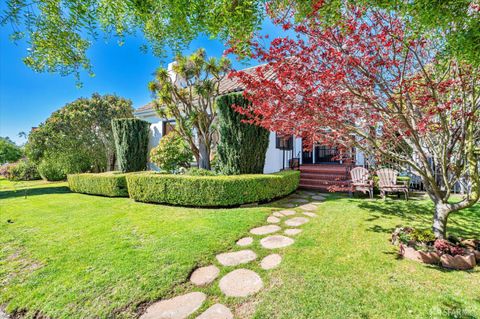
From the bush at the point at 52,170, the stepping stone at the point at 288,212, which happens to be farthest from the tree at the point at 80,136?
the stepping stone at the point at 288,212

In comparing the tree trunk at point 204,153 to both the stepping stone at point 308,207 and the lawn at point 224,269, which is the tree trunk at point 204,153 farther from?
the stepping stone at point 308,207

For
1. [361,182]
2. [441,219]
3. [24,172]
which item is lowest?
[441,219]

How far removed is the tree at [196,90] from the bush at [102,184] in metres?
3.24

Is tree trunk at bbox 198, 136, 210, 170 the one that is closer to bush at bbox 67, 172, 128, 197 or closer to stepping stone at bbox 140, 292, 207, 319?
bush at bbox 67, 172, 128, 197

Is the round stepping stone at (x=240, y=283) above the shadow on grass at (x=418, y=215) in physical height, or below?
below

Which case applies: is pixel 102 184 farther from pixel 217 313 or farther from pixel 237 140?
pixel 217 313

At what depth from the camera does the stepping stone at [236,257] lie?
309cm

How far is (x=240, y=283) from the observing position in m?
2.59

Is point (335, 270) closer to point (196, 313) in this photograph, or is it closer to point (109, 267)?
point (196, 313)

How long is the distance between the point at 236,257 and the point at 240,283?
66cm

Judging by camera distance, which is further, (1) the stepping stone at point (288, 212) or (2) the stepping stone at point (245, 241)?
(1) the stepping stone at point (288, 212)

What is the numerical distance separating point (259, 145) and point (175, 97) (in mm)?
4023

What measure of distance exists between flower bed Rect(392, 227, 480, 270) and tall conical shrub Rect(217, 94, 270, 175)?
4581 mm

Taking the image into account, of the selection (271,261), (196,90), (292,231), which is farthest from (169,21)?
(196,90)
